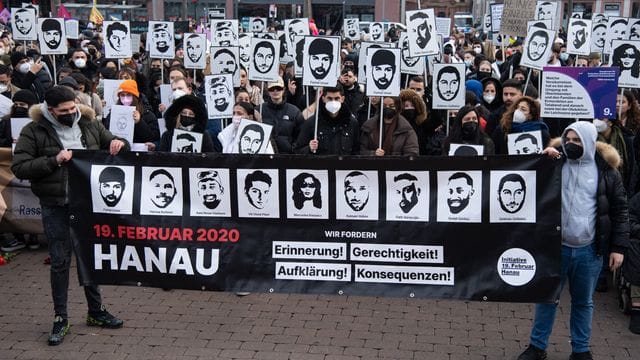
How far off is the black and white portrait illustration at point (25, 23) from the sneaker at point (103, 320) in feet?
35.6

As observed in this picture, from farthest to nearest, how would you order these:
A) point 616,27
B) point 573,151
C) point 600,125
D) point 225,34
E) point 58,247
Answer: point 225,34
point 616,27
point 600,125
point 58,247
point 573,151

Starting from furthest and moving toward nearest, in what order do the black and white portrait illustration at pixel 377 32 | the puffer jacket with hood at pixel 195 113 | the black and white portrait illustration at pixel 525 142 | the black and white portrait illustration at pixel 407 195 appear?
1. the black and white portrait illustration at pixel 377 32
2. the puffer jacket with hood at pixel 195 113
3. the black and white portrait illustration at pixel 525 142
4. the black and white portrait illustration at pixel 407 195

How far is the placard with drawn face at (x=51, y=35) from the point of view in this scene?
14391 millimetres

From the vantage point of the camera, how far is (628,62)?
9695 millimetres

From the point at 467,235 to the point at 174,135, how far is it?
334 cm

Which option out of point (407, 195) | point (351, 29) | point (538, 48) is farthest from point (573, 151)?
point (351, 29)

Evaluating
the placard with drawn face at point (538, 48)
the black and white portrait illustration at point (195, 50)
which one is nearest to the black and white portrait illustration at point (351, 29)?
the black and white portrait illustration at point (195, 50)

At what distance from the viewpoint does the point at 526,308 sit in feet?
24.4

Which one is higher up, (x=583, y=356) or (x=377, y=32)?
(x=377, y=32)

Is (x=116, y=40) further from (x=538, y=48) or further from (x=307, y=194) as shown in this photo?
(x=307, y=194)

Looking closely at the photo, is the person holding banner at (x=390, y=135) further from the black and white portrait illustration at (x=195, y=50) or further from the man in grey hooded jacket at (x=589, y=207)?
the black and white portrait illustration at (x=195, y=50)

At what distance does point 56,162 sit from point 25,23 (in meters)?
11.0

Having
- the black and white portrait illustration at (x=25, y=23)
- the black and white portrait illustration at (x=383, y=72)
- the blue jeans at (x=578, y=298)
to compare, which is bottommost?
the blue jeans at (x=578, y=298)

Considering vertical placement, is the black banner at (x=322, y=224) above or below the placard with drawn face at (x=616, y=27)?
below
